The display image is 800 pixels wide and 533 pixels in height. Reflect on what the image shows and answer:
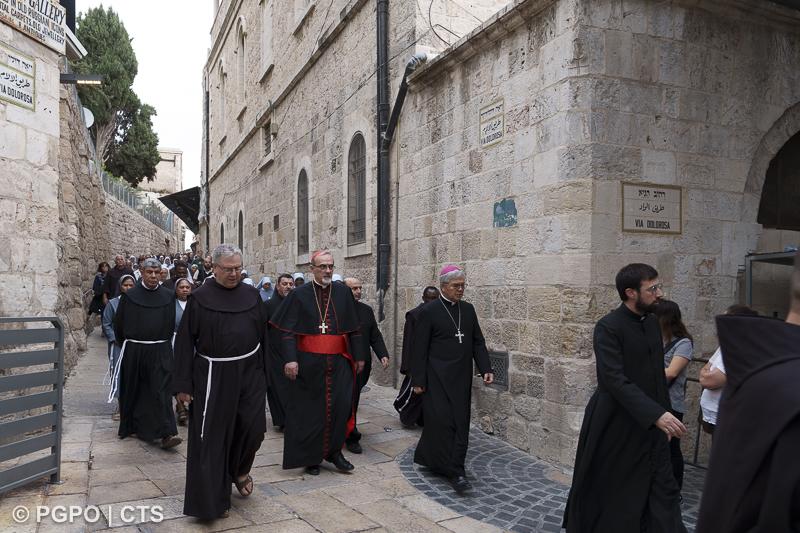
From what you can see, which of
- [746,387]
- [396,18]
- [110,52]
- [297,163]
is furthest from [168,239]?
[746,387]

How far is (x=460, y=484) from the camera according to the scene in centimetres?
474

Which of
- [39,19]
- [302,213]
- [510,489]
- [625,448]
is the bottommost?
[510,489]

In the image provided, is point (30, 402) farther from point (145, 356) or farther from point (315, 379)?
point (315, 379)

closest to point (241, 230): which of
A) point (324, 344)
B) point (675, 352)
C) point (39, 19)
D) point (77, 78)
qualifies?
point (77, 78)

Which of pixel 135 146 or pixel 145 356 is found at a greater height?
pixel 135 146

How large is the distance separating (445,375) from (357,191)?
552 cm

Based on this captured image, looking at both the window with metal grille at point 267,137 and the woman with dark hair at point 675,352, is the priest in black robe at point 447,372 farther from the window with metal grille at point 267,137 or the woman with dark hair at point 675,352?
the window with metal grille at point 267,137

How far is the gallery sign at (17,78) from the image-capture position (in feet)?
17.4

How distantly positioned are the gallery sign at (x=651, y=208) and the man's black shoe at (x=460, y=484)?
2.37m

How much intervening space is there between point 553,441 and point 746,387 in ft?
14.2

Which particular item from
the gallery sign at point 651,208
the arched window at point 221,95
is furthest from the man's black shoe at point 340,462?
the arched window at point 221,95

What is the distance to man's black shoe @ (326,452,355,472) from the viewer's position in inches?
206

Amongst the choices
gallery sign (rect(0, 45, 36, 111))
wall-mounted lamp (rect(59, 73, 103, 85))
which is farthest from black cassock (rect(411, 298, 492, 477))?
wall-mounted lamp (rect(59, 73, 103, 85))

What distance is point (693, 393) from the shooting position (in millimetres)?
5703
